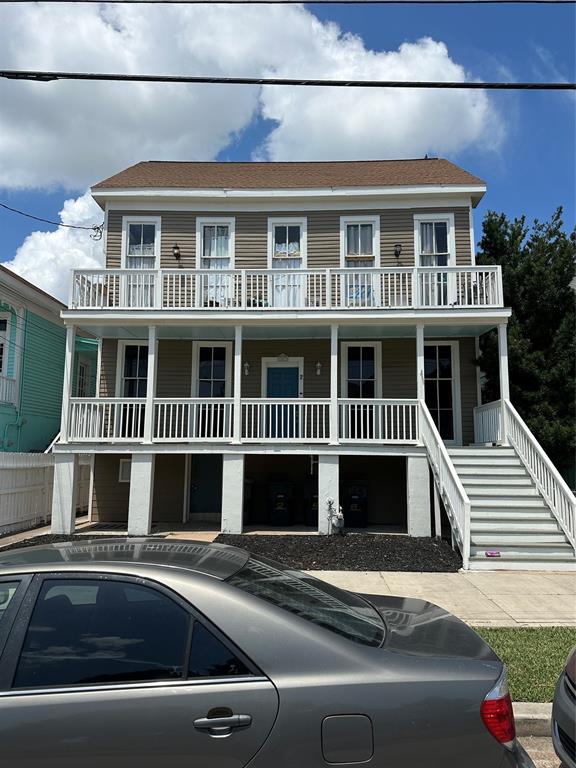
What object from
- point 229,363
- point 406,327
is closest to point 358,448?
point 406,327

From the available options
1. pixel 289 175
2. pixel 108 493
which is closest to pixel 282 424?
pixel 108 493

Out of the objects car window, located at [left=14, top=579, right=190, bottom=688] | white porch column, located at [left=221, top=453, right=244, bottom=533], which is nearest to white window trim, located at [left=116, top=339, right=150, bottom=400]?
white porch column, located at [left=221, top=453, right=244, bottom=533]

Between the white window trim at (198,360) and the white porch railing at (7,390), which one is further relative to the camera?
the white porch railing at (7,390)

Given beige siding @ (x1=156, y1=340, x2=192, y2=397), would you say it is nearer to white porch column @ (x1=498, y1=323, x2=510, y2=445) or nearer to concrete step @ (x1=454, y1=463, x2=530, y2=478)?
concrete step @ (x1=454, y1=463, x2=530, y2=478)

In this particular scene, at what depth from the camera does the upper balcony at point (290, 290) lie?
12.5 m

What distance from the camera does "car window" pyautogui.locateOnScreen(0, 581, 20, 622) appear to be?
2.40 metres

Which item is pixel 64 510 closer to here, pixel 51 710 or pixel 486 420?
pixel 486 420

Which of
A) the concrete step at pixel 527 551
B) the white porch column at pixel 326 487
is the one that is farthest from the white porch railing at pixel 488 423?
the white porch column at pixel 326 487

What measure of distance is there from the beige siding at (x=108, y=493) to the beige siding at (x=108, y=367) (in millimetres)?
1691

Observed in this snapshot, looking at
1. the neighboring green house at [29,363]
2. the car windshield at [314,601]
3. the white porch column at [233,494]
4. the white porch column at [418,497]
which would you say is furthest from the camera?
the neighboring green house at [29,363]

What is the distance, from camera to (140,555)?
8.93 ft

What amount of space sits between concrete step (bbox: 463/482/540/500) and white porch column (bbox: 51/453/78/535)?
8080 millimetres

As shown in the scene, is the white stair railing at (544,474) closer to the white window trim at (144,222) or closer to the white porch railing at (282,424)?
the white porch railing at (282,424)

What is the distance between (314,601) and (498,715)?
0.92 m
